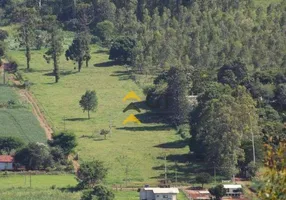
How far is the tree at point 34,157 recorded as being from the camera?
6781 cm

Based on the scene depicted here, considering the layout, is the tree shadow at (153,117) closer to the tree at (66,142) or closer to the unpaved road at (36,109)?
the unpaved road at (36,109)

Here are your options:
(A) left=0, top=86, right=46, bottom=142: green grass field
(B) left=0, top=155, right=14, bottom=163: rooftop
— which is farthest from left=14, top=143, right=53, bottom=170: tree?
(A) left=0, top=86, right=46, bottom=142: green grass field

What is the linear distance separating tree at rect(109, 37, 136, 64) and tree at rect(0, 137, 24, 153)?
35050mm

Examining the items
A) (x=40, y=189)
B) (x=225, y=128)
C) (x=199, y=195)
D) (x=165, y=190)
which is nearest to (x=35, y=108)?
(x=225, y=128)

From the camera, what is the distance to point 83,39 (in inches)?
4021

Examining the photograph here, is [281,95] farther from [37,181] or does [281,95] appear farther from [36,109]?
[37,181]

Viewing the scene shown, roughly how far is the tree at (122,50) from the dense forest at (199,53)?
4.3 inches

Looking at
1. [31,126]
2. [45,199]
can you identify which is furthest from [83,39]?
[45,199]

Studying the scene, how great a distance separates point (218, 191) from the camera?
59.7m

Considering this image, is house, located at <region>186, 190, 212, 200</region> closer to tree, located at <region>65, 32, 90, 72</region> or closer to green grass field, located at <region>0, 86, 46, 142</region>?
green grass field, located at <region>0, 86, 46, 142</region>

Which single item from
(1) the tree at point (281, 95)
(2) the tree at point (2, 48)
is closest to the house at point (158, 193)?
(1) the tree at point (281, 95)

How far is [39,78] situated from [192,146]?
32.1 m

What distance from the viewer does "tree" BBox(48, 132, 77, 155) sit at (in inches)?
2808

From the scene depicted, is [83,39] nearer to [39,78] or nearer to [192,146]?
[39,78]
